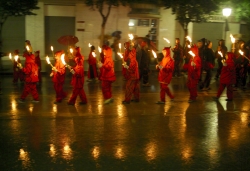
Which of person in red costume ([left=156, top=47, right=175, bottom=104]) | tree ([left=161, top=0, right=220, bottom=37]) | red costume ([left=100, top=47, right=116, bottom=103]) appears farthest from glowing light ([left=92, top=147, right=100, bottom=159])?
tree ([left=161, top=0, right=220, bottom=37])

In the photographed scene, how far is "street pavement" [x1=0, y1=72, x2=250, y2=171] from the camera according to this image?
19.5 feet

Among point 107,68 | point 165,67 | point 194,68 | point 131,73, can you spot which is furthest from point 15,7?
point 194,68

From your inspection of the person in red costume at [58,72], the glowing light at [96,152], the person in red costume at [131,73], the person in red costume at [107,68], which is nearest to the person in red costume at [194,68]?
the person in red costume at [131,73]

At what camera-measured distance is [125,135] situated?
745 centimetres

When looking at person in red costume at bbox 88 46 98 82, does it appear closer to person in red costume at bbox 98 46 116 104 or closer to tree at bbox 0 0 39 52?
tree at bbox 0 0 39 52

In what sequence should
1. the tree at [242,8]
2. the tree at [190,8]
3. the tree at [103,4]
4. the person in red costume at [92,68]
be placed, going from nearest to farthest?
the person in red costume at [92,68]
the tree at [103,4]
the tree at [190,8]
the tree at [242,8]

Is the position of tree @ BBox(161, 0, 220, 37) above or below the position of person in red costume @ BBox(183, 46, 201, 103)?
above

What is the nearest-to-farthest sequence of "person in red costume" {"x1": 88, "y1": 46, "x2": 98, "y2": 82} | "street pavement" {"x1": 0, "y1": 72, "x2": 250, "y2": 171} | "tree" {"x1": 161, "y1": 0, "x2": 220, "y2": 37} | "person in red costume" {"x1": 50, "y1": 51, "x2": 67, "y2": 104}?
"street pavement" {"x1": 0, "y1": 72, "x2": 250, "y2": 171}
"person in red costume" {"x1": 50, "y1": 51, "x2": 67, "y2": 104}
"person in red costume" {"x1": 88, "y1": 46, "x2": 98, "y2": 82}
"tree" {"x1": 161, "y1": 0, "x2": 220, "y2": 37}

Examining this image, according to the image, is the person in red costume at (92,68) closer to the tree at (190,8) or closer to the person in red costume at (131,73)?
the person in red costume at (131,73)

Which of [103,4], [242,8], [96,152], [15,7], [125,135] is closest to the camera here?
[96,152]

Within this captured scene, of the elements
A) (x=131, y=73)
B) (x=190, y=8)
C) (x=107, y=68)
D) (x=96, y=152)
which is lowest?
(x=96, y=152)

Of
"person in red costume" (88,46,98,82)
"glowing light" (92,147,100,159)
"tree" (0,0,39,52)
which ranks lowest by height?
Answer: "glowing light" (92,147,100,159)

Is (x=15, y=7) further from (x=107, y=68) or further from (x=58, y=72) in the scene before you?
(x=107, y=68)

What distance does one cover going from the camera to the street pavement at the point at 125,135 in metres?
5.94
